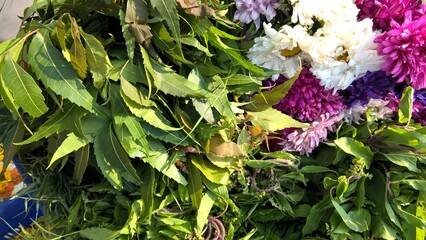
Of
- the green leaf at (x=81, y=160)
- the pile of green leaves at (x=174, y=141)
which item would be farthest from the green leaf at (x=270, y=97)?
the green leaf at (x=81, y=160)

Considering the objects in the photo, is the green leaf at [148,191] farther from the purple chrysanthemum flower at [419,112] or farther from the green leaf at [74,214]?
the purple chrysanthemum flower at [419,112]

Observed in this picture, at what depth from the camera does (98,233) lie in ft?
2.21

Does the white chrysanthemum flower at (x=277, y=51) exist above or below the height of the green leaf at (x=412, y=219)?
above

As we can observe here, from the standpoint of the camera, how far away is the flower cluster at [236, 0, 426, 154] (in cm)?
66

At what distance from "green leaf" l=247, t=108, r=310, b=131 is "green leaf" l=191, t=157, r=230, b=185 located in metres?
0.07

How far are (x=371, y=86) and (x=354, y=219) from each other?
175 mm

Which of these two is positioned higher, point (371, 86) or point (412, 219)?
point (371, 86)

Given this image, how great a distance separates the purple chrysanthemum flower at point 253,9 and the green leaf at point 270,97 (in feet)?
0.30

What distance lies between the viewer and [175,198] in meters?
0.67

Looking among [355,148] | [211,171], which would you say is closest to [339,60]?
[355,148]

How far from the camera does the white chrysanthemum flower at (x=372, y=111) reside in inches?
28.0

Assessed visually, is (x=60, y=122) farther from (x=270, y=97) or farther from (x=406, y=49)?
(x=406, y=49)

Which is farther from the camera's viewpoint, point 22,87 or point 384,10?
point 384,10

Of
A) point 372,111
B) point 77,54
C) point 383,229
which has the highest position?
point 77,54
